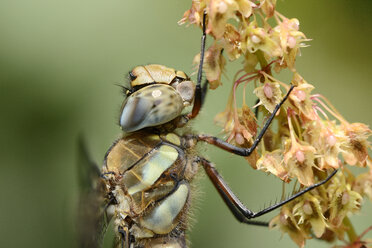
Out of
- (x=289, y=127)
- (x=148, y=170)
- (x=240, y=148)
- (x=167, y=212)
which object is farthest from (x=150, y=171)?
(x=289, y=127)

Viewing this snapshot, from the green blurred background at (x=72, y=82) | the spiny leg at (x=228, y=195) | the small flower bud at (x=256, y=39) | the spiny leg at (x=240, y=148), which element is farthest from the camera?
the green blurred background at (x=72, y=82)

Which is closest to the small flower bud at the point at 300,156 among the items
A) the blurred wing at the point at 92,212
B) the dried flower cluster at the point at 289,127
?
the dried flower cluster at the point at 289,127

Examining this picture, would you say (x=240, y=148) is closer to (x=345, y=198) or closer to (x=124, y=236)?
(x=345, y=198)

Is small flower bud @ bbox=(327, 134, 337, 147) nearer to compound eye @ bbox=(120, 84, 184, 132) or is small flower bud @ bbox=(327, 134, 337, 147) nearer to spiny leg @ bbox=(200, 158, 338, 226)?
spiny leg @ bbox=(200, 158, 338, 226)

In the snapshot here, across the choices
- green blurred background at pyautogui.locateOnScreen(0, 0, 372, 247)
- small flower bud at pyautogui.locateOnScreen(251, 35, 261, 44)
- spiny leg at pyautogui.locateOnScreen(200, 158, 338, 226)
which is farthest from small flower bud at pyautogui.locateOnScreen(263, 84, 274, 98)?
Result: green blurred background at pyautogui.locateOnScreen(0, 0, 372, 247)

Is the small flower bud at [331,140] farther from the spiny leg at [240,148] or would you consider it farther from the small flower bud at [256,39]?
the small flower bud at [256,39]
